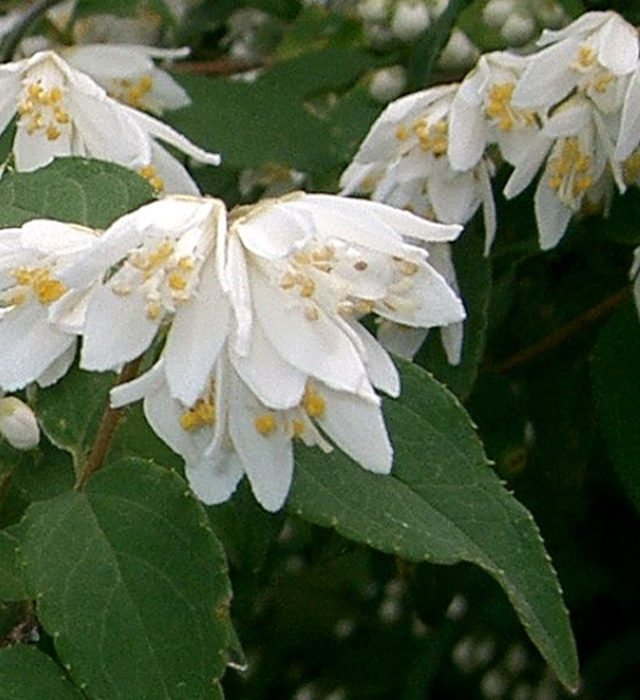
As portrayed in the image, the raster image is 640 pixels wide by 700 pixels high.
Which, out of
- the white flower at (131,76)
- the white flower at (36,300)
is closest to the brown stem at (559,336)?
the white flower at (131,76)

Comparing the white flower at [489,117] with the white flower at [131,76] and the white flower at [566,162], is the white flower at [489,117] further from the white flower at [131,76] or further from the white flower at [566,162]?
the white flower at [131,76]

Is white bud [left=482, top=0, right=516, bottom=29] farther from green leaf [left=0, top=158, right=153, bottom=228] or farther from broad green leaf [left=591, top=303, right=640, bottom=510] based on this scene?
green leaf [left=0, top=158, right=153, bottom=228]

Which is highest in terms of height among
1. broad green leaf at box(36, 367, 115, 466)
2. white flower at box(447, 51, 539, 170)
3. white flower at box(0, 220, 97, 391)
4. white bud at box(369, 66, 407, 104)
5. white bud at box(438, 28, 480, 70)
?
white flower at box(0, 220, 97, 391)

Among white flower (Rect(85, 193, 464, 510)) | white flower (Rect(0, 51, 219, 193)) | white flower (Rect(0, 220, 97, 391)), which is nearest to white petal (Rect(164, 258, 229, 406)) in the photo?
white flower (Rect(85, 193, 464, 510))

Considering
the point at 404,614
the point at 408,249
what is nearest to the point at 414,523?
the point at 408,249

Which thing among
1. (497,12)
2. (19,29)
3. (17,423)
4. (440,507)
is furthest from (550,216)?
(19,29)
